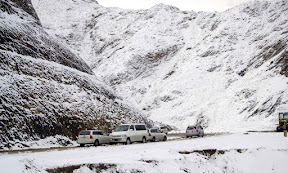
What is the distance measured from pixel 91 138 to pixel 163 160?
12.5 m

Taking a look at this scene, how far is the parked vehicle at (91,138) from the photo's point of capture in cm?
2450

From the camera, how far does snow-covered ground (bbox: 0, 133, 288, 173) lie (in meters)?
11.1

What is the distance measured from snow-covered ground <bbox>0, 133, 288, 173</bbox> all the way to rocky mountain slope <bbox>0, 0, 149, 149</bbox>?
7.37 m

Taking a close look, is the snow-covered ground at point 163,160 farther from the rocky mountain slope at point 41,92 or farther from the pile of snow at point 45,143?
the rocky mountain slope at point 41,92

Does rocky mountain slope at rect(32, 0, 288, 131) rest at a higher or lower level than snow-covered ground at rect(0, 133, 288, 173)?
higher

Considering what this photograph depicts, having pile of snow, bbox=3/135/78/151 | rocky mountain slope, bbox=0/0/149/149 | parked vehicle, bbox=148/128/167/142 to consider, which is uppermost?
rocky mountain slope, bbox=0/0/149/149

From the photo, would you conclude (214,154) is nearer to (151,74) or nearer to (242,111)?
(242,111)

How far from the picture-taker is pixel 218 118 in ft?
190

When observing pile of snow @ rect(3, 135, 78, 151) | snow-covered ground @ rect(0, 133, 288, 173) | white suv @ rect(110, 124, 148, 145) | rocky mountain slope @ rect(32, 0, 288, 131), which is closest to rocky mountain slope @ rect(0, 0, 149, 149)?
pile of snow @ rect(3, 135, 78, 151)

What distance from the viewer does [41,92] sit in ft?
92.0

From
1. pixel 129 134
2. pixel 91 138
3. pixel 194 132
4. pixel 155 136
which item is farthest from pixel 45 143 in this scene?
pixel 194 132

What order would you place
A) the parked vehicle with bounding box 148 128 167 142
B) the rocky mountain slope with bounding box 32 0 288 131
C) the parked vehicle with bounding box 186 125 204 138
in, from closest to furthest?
1. the parked vehicle with bounding box 148 128 167 142
2. the parked vehicle with bounding box 186 125 204 138
3. the rocky mountain slope with bounding box 32 0 288 131

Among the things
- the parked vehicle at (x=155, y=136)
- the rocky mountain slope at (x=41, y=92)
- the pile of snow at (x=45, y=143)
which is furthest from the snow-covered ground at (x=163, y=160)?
the parked vehicle at (x=155, y=136)

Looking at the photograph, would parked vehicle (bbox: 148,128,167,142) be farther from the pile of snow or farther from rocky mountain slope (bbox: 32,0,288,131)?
rocky mountain slope (bbox: 32,0,288,131)
